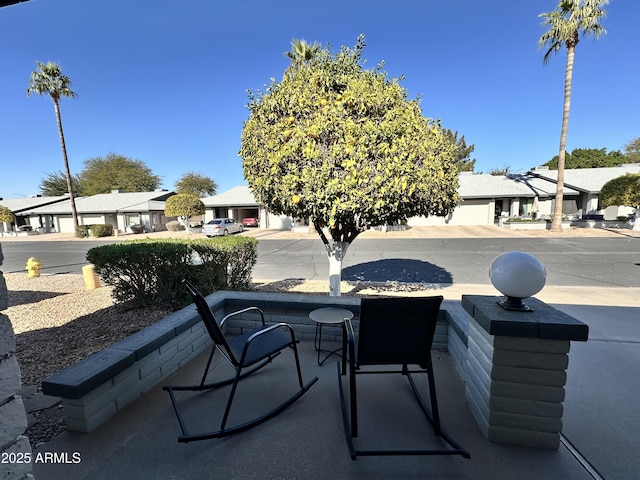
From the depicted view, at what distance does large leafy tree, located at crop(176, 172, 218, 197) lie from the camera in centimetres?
4362

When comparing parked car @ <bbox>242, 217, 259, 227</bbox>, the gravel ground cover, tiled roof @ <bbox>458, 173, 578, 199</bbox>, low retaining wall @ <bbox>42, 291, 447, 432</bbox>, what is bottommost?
the gravel ground cover

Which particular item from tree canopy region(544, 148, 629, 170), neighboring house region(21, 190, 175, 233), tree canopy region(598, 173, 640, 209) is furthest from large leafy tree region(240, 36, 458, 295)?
tree canopy region(544, 148, 629, 170)

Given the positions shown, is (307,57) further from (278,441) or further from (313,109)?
(278,441)

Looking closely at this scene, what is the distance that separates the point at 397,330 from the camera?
2.15 meters

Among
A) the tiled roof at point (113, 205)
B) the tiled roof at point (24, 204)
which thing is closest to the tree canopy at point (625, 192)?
the tiled roof at point (113, 205)

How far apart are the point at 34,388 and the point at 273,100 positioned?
4.16 metres

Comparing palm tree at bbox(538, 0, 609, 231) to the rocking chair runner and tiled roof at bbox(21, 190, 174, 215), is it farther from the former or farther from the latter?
tiled roof at bbox(21, 190, 174, 215)

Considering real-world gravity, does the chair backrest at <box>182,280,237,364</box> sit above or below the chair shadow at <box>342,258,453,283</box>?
above

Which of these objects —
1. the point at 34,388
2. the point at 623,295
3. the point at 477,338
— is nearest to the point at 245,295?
the point at 34,388

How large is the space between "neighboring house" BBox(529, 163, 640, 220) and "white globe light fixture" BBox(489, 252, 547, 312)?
28.6m

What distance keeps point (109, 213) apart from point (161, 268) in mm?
31652

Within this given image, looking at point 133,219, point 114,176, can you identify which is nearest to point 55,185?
point 114,176

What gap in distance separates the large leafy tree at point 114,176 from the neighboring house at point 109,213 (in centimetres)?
1441

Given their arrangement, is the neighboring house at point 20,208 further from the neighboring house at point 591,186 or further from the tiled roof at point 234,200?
the neighboring house at point 591,186
